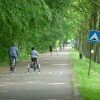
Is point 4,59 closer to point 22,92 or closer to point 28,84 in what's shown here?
point 28,84

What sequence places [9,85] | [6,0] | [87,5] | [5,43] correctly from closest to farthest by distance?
[6,0], [9,85], [5,43], [87,5]

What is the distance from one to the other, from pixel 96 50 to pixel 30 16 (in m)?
30.2

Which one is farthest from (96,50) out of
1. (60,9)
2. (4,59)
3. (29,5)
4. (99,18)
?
(29,5)

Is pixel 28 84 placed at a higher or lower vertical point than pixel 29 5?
lower

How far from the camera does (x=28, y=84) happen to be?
2195cm

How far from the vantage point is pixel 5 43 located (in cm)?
4156

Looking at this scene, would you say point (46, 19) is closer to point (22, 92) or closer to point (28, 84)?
point (28, 84)

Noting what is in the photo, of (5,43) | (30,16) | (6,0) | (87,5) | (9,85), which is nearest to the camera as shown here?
(6,0)

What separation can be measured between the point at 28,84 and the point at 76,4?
28358 mm

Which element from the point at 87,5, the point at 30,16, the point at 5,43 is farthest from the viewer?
the point at 87,5

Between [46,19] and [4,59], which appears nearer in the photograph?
[46,19]

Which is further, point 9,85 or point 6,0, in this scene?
point 9,85

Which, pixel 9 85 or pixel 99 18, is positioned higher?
pixel 99 18

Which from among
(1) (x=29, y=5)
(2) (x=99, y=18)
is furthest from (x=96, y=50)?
(1) (x=29, y=5)
